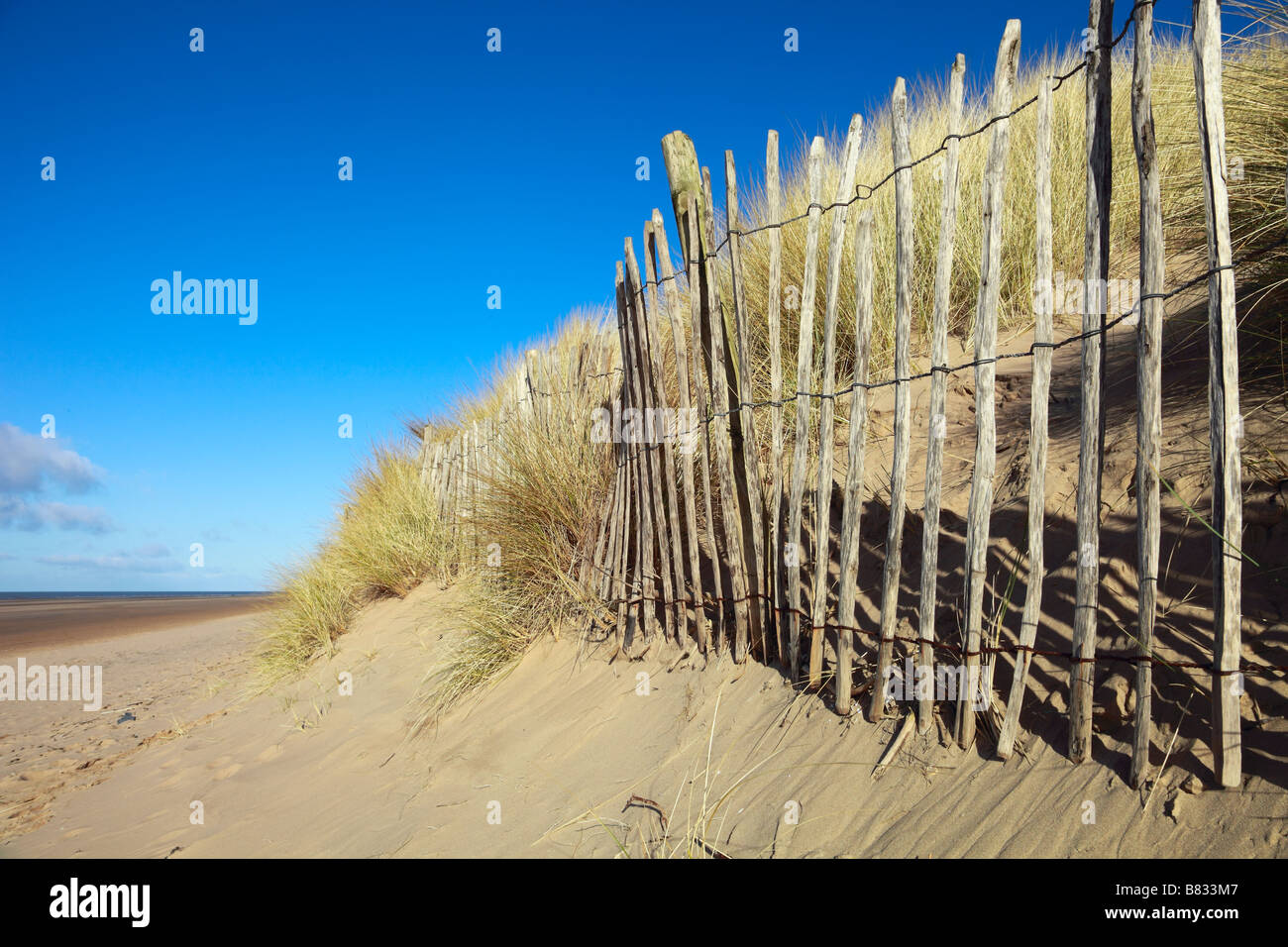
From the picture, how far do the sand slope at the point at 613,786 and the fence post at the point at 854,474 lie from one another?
0.20 meters

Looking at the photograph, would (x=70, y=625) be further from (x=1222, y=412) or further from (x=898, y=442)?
(x=1222, y=412)

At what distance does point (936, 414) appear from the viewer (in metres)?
2.36

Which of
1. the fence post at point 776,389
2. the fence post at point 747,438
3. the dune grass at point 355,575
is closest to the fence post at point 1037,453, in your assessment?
the fence post at point 776,389

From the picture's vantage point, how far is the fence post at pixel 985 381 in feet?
7.23

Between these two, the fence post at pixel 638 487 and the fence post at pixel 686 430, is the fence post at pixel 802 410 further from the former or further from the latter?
the fence post at pixel 638 487

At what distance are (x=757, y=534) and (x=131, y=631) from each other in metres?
17.2

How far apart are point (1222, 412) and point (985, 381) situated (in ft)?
2.00

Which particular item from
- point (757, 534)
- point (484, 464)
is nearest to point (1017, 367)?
point (757, 534)

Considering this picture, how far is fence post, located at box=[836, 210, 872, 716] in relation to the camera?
2.65 meters

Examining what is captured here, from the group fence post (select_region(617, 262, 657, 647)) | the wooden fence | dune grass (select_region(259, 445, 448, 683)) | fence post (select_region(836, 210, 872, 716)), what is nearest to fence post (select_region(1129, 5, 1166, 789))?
the wooden fence

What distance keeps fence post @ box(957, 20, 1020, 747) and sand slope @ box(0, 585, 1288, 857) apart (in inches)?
8.3

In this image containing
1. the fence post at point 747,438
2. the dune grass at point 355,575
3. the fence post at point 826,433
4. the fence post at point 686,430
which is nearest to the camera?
the fence post at point 826,433
